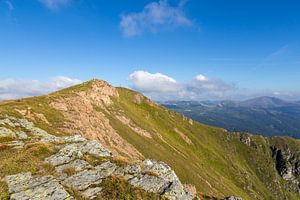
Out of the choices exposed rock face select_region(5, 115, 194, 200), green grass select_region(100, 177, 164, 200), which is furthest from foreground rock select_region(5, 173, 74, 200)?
green grass select_region(100, 177, 164, 200)

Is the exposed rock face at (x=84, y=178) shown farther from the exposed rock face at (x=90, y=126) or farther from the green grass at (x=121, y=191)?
the exposed rock face at (x=90, y=126)

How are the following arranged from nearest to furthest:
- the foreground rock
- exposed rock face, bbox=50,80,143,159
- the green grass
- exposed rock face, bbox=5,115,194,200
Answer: the foreground rock < exposed rock face, bbox=5,115,194,200 < the green grass < exposed rock face, bbox=50,80,143,159

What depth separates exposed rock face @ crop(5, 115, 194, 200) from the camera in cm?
2459

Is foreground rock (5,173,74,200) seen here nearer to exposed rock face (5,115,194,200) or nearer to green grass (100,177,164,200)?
exposed rock face (5,115,194,200)

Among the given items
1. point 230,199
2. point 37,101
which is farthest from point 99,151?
point 37,101

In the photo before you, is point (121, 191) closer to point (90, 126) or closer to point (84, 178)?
point (84, 178)

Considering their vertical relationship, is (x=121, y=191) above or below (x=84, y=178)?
below

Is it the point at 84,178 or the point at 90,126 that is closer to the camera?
the point at 84,178

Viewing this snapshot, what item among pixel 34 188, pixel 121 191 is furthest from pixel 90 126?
Result: pixel 121 191

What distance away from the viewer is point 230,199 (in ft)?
143

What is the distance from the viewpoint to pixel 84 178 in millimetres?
28109

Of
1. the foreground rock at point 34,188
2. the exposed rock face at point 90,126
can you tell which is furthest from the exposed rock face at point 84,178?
the exposed rock face at point 90,126

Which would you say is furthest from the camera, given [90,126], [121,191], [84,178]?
[90,126]

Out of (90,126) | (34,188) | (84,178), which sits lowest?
(90,126)
